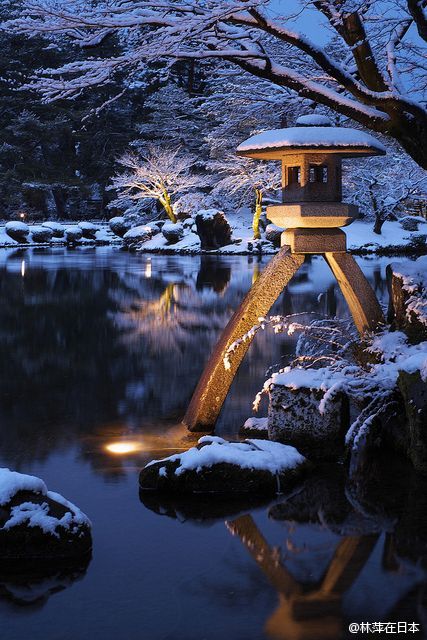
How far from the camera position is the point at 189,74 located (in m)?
44.3

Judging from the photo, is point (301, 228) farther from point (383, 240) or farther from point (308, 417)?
point (383, 240)

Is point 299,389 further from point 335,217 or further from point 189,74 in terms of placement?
point 189,74

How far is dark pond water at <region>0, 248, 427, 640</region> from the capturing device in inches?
169

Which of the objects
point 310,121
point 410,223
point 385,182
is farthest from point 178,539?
point 410,223

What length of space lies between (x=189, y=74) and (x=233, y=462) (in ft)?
135

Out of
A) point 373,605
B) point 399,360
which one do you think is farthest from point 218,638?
point 399,360

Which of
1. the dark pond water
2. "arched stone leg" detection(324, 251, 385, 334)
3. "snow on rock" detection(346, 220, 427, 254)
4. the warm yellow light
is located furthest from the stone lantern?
"snow on rock" detection(346, 220, 427, 254)

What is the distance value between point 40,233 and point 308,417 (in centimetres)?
3961

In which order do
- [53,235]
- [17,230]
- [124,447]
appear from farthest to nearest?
[53,235] → [17,230] → [124,447]

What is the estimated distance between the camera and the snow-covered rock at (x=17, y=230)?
143 ft

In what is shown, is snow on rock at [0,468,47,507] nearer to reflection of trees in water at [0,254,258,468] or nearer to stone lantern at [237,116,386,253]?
reflection of trees in water at [0,254,258,468]

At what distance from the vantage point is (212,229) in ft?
120

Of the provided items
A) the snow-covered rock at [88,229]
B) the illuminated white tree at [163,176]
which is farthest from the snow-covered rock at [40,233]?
the illuminated white tree at [163,176]

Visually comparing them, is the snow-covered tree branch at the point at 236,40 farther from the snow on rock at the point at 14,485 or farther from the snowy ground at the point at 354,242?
the snowy ground at the point at 354,242
